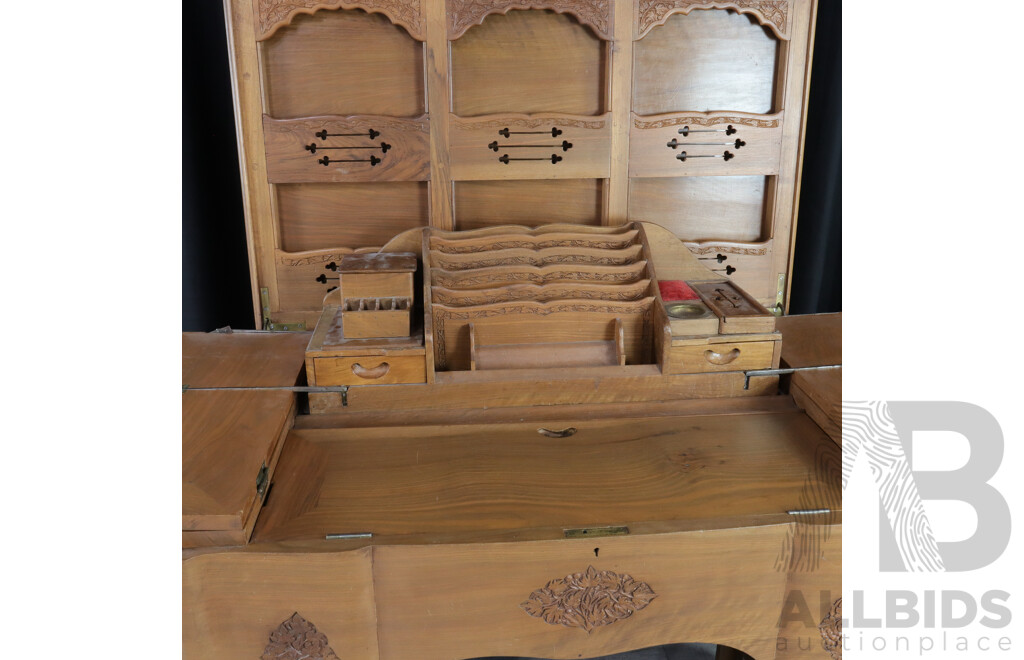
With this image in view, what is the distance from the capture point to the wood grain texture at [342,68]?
2018mm

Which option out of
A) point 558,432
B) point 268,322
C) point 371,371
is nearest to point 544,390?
point 558,432

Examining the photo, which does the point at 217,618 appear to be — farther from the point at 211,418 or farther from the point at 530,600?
the point at 530,600

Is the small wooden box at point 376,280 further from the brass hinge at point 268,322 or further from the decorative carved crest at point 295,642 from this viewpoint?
the decorative carved crest at point 295,642

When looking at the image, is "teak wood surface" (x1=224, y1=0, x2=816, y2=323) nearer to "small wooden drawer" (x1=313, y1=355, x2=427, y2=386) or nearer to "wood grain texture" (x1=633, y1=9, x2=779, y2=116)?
"wood grain texture" (x1=633, y1=9, x2=779, y2=116)

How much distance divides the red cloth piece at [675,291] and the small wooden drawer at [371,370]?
0.66 m

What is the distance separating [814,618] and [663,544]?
0.35 m

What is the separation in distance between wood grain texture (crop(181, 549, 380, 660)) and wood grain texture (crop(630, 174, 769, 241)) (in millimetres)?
1411

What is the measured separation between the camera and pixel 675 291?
1918 mm

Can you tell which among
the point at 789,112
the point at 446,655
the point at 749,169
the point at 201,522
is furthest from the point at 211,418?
the point at 789,112

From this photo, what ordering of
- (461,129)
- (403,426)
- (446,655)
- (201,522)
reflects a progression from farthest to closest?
(461,129) → (403,426) → (446,655) → (201,522)

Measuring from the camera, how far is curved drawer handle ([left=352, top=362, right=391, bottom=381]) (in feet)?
5.44

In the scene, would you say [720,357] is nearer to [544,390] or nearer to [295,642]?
[544,390]

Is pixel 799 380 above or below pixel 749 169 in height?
below

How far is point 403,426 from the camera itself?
1.62m
